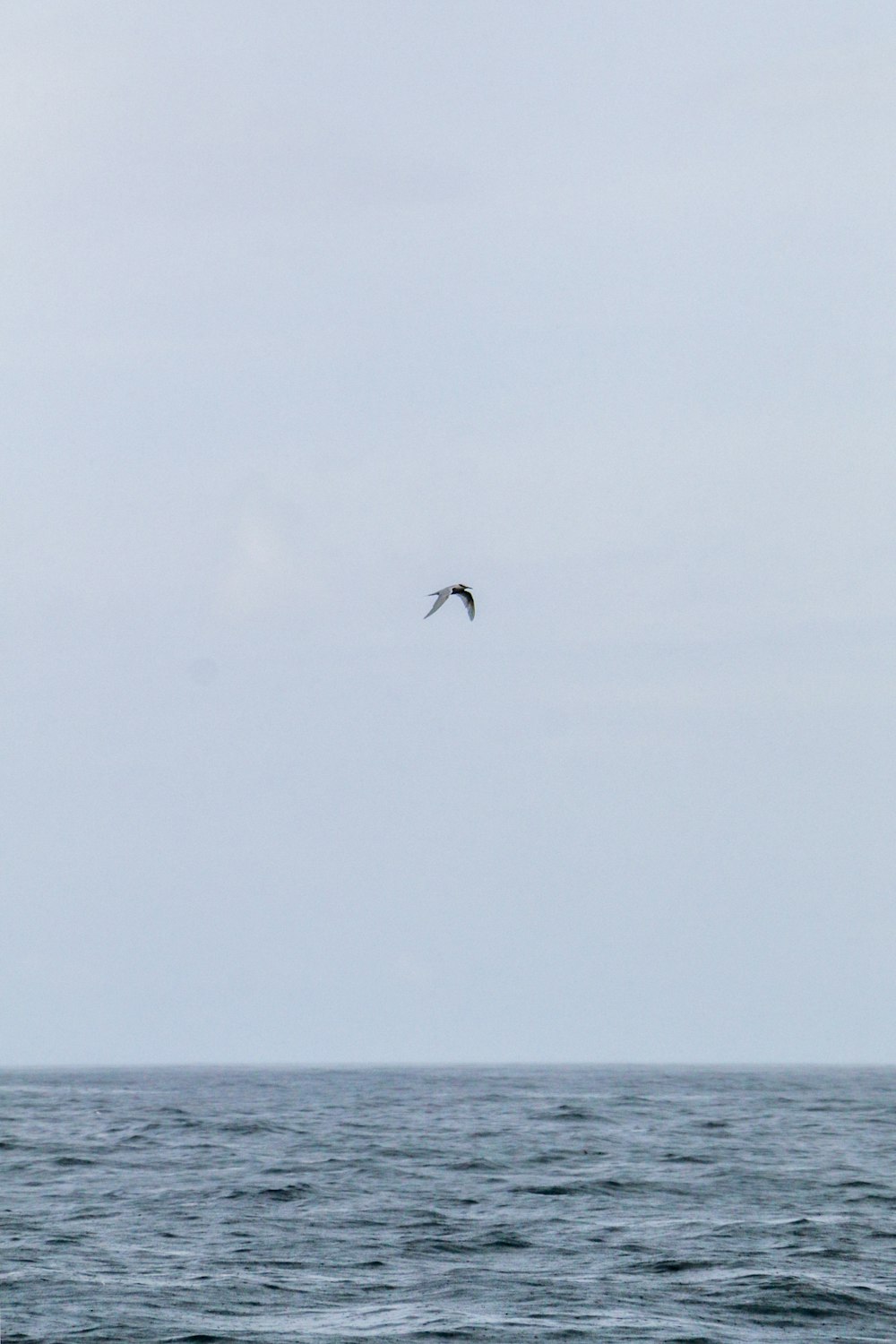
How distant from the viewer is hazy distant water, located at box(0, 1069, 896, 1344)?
79.8 feet

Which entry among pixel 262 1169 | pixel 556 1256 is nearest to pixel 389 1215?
pixel 556 1256

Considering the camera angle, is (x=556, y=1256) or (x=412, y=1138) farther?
(x=412, y=1138)

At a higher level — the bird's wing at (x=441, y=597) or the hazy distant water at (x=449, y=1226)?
the bird's wing at (x=441, y=597)

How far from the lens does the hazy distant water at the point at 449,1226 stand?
24.3m

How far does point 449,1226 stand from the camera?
108 feet

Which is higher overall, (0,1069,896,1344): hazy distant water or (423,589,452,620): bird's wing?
(423,589,452,620): bird's wing

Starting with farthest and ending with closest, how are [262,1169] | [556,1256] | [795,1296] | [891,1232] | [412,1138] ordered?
[412,1138]
[262,1169]
[891,1232]
[556,1256]
[795,1296]

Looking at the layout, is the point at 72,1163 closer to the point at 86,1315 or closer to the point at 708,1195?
Result: the point at 708,1195

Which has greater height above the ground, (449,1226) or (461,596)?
(461,596)

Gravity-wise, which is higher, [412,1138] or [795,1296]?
[412,1138]

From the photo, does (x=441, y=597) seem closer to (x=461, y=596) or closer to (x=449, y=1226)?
(x=461, y=596)

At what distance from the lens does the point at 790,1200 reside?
36875 mm

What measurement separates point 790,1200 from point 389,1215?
9.26 metres

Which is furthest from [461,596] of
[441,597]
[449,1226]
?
[449,1226]
